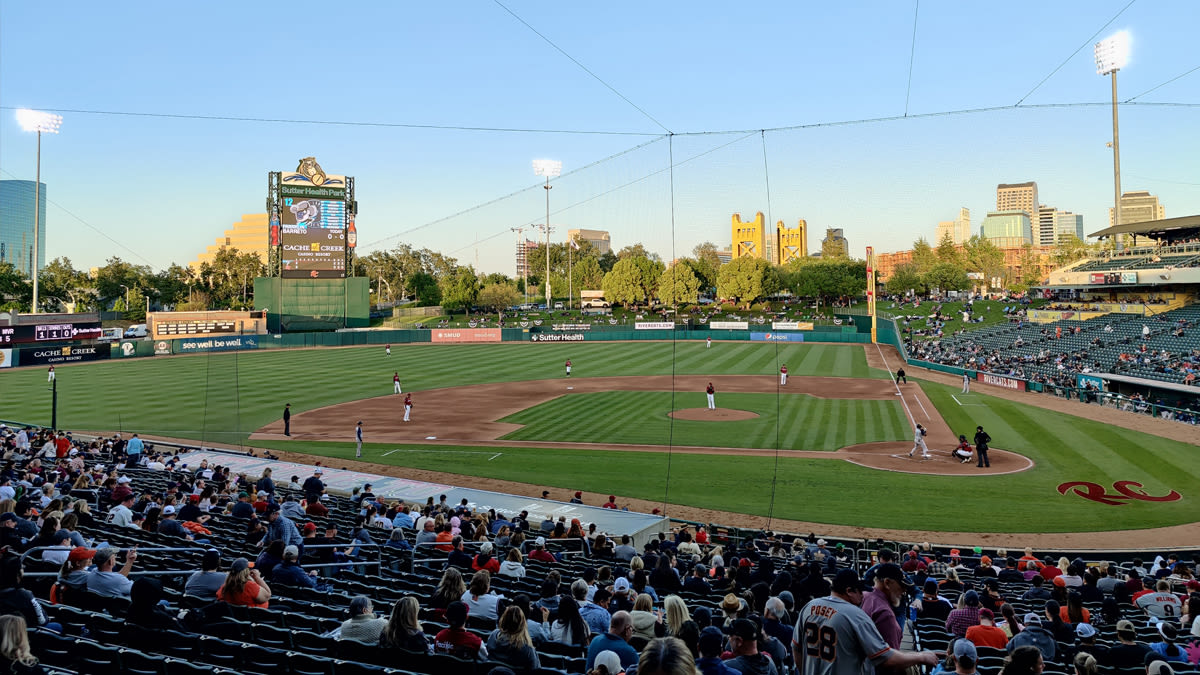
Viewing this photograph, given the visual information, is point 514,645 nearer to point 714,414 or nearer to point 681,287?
point 714,414

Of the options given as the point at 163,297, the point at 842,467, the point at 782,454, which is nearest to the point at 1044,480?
the point at 842,467

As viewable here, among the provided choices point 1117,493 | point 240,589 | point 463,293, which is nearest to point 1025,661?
point 240,589

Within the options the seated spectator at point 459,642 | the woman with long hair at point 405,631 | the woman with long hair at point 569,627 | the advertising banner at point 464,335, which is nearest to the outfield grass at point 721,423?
the woman with long hair at point 569,627

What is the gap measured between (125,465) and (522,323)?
76420mm

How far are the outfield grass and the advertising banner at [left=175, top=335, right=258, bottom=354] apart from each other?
159ft

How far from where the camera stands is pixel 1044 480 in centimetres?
2298

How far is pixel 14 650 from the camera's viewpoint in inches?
175

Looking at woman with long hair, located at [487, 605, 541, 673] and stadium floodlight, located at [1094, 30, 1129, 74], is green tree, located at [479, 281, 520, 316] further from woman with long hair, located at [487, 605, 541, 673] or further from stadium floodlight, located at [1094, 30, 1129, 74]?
woman with long hair, located at [487, 605, 541, 673]

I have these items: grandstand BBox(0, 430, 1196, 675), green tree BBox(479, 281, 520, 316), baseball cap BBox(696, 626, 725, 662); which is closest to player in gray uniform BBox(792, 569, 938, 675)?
baseball cap BBox(696, 626, 725, 662)

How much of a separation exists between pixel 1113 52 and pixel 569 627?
64907 mm

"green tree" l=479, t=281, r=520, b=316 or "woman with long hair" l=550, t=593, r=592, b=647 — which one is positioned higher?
"green tree" l=479, t=281, r=520, b=316

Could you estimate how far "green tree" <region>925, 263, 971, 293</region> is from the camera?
11606 cm

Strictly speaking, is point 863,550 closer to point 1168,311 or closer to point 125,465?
point 125,465

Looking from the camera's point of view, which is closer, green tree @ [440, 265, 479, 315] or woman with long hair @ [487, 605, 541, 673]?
woman with long hair @ [487, 605, 541, 673]
